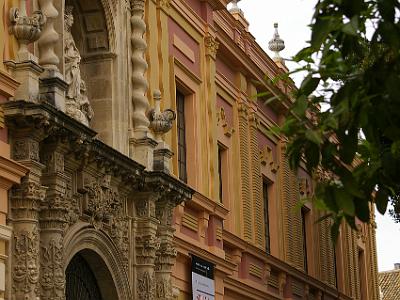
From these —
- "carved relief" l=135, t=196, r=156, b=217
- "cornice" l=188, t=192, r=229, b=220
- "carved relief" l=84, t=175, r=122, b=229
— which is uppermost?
"cornice" l=188, t=192, r=229, b=220

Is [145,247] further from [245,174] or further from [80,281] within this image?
[245,174]

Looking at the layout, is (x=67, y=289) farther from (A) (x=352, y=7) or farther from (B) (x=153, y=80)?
(A) (x=352, y=7)

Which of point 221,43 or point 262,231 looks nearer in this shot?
point 221,43

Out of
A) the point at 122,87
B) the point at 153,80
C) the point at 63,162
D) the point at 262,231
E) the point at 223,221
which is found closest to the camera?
the point at 63,162

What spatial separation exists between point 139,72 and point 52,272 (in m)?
5.39

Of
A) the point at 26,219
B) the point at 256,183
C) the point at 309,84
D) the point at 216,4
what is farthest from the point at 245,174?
the point at 309,84

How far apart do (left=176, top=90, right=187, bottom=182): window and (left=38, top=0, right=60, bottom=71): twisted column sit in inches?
253

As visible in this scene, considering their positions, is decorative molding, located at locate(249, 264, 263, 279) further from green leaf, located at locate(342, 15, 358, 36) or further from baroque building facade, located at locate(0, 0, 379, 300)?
green leaf, located at locate(342, 15, 358, 36)

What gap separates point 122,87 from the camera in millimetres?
19109

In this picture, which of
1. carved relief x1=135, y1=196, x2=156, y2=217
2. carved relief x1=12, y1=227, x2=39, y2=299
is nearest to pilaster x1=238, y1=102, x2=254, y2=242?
carved relief x1=135, y1=196, x2=156, y2=217

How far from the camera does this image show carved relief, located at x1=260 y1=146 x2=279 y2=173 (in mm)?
29062

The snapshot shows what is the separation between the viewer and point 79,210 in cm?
1661

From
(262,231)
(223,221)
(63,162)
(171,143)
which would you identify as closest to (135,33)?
(171,143)

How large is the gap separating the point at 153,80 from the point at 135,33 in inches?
44.0
